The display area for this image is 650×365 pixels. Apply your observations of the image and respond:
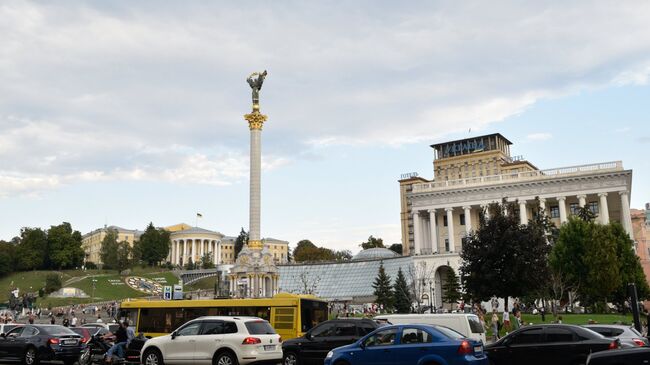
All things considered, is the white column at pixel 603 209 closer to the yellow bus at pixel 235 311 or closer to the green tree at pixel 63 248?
the yellow bus at pixel 235 311

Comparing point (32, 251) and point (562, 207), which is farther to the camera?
point (32, 251)

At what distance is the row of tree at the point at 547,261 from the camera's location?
40.2 metres

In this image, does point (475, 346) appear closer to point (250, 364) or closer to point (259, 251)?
point (250, 364)

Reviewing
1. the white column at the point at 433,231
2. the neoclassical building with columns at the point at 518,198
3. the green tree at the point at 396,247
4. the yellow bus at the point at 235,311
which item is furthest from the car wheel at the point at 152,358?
the green tree at the point at 396,247

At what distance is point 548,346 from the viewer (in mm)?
16141

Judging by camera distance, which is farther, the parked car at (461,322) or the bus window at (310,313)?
the bus window at (310,313)

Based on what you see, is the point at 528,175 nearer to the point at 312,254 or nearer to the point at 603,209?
the point at 603,209

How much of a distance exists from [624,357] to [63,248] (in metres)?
142

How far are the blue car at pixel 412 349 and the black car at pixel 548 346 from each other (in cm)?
273

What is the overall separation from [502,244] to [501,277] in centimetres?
225

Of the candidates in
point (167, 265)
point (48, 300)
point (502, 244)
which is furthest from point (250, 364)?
point (167, 265)

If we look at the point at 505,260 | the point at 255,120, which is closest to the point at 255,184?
the point at 255,120

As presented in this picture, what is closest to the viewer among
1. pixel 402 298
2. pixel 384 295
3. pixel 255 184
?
pixel 402 298

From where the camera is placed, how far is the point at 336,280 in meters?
92.9
